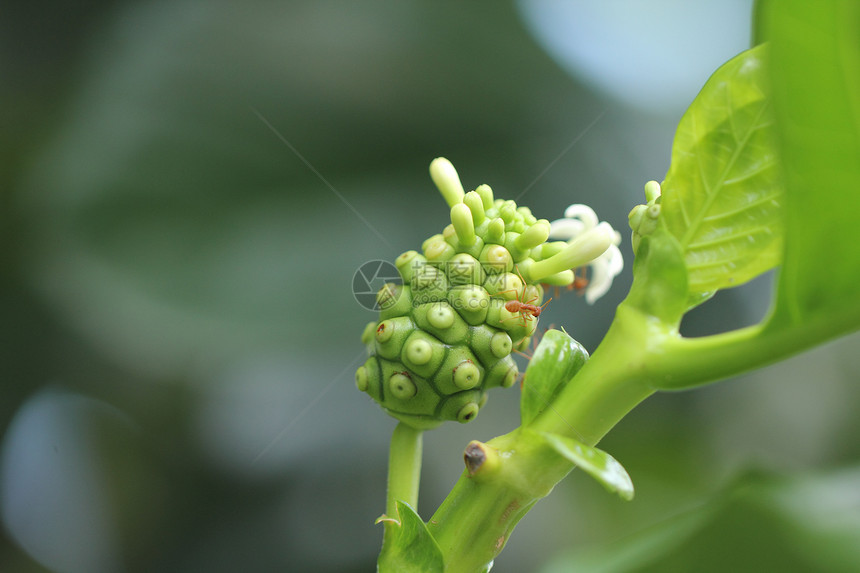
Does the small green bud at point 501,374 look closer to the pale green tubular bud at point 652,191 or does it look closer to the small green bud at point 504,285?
the small green bud at point 504,285

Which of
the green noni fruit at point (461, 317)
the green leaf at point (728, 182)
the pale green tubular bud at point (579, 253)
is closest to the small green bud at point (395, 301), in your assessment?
the green noni fruit at point (461, 317)

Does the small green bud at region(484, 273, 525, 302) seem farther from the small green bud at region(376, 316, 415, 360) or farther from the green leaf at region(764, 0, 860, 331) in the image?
the green leaf at region(764, 0, 860, 331)

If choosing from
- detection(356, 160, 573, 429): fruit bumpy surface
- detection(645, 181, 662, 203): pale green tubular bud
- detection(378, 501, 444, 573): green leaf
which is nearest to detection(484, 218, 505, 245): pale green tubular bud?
detection(356, 160, 573, 429): fruit bumpy surface

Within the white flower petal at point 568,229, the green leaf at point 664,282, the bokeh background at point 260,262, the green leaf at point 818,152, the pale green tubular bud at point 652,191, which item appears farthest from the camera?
the bokeh background at point 260,262

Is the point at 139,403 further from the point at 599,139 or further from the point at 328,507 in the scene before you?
the point at 599,139

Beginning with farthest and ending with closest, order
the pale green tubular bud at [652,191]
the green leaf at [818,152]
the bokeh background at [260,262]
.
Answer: the bokeh background at [260,262], the pale green tubular bud at [652,191], the green leaf at [818,152]

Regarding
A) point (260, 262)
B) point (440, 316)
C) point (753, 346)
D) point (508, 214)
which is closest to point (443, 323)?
point (440, 316)
